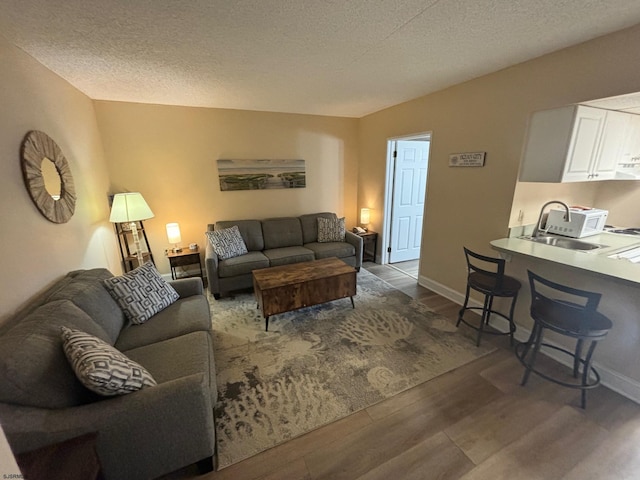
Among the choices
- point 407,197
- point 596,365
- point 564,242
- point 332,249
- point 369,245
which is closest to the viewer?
point 596,365

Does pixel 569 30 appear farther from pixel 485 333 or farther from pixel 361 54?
pixel 485 333

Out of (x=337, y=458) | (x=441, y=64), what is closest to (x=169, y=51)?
(x=441, y=64)

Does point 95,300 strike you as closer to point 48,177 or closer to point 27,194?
point 27,194

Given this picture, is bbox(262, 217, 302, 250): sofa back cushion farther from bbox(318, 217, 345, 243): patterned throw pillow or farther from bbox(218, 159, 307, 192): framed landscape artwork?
bbox(218, 159, 307, 192): framed landscape artwork

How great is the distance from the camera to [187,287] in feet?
7.93

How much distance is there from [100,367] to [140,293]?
1.00 m

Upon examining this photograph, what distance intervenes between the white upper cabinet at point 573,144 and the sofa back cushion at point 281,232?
9.24 feet

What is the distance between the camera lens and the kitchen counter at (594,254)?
1641mm

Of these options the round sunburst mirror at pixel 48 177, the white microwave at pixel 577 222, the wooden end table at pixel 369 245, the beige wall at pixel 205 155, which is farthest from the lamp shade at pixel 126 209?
the white microwave at pixel 577 222

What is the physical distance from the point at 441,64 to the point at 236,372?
310 cm

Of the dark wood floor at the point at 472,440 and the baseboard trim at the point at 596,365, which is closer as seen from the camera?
the dark wood floor at the point at 472,440

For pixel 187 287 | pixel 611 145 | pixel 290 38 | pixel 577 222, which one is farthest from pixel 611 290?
pixel 187 287

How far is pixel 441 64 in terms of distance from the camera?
2.23m

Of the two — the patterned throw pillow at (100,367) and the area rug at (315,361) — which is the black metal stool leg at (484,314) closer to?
A: the area rug at (315,361)
